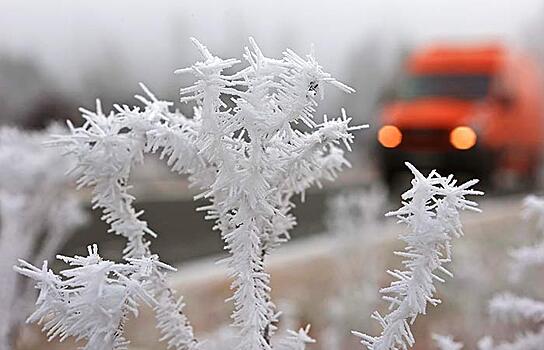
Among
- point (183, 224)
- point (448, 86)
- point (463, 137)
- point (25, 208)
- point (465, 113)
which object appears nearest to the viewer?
point (25, 208)

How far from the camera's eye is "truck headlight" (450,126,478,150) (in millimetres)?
12055

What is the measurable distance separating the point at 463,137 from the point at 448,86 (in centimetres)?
114

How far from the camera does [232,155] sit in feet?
3.75

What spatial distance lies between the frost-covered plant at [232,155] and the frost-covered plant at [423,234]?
125 millimetres

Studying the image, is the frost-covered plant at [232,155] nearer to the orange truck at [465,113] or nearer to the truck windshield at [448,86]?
the orange truck at [465,113]

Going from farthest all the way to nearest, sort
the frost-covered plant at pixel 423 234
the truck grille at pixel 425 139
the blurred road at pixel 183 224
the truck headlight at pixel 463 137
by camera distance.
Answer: the truck headlight at pixel 463 137 < the truck grille at pixel 425 139 < the blurred road at pixel 183 224 < the frost-covered plant at pixel 423 234

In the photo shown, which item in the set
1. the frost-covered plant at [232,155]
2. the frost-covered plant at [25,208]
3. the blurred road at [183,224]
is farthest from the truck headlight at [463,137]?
the frost-covered plant at [232,155]

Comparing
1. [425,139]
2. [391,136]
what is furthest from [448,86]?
[425,139]

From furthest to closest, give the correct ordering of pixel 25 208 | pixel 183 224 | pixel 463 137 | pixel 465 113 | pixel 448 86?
pixel 448 86 < pixel 465 113 < pixel 463 137 < pixel 183 224 < pixel 25 208

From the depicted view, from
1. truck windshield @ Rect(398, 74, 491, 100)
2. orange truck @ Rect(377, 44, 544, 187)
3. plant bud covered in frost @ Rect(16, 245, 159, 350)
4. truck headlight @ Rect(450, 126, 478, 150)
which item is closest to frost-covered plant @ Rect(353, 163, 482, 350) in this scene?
plant bud covered in frost @ Rect(16, 245, 159, 350)

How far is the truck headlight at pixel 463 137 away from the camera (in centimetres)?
1205

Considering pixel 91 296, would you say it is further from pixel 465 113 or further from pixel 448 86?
pixel 448 86

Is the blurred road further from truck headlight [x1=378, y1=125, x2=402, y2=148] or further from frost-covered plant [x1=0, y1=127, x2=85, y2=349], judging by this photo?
truck headlight [x1=378, y1=125, x2=402, y2=148]

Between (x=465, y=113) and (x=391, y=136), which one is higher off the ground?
(x=465, y=113)
